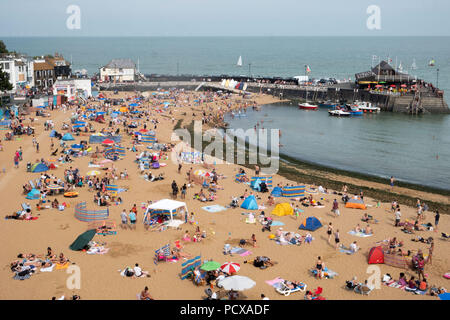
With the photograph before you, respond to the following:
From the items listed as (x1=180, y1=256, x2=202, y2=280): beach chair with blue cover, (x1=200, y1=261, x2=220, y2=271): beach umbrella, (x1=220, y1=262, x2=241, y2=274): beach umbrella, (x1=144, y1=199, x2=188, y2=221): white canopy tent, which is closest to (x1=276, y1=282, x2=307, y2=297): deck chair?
(x1=220, y1=262, x2=241, y2=274): beach umbrella

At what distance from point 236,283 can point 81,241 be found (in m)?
6.21

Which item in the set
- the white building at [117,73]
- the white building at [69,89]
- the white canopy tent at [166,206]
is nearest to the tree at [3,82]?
the white building at [69,89]

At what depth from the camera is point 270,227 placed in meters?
18.2

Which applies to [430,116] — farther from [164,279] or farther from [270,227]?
[164,279]

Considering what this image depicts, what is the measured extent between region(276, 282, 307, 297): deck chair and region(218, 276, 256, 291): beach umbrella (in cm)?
95

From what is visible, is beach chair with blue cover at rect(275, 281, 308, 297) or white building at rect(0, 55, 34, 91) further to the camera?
white building at rect(0, 55, 34, 91)

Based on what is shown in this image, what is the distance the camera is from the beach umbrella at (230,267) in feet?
44.4

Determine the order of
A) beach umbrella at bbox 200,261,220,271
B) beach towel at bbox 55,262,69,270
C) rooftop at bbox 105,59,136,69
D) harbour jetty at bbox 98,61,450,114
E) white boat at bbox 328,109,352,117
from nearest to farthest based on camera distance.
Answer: beach umbrella at bbox 200,261,220,271 < beach towel at bbox 55,262,69,270 < white boat at bbox 328,109,352,117 < harbour jetty at bbox 98,61,450,114 < rooftop at bbox 105,59,136,69

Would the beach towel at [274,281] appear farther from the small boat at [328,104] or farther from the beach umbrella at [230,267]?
the small boat at [328,104]

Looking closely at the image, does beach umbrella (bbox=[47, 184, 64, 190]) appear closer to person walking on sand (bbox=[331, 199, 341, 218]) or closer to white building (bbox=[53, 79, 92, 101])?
person walking on sand (bbox=[331, 199, 341, 218])

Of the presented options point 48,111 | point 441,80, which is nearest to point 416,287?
point 48,111

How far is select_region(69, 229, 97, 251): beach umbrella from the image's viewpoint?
50.0 feet

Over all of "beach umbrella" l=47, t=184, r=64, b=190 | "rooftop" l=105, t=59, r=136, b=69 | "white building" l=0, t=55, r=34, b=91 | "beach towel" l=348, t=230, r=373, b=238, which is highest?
"rooftop" l=105, t=59, r=136, b=69

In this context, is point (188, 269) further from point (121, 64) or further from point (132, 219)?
point (121, 64)
